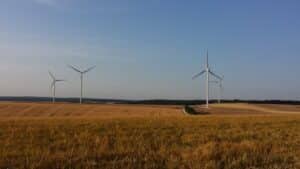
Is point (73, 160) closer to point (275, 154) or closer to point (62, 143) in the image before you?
point (62, 143)

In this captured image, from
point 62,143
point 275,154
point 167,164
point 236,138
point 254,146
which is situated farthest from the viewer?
point 236,138

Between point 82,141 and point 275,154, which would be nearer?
point 275,154

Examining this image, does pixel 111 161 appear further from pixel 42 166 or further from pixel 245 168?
pixel 245 168

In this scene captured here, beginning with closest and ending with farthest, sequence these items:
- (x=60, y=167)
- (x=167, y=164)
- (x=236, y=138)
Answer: (x=60, y=167) → (x=167, y=164) → (x=236, y=138)

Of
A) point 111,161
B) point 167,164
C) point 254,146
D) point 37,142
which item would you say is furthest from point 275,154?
point 37,142

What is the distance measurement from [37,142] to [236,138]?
293 inches

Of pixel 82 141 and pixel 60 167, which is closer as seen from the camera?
pixel 60 167

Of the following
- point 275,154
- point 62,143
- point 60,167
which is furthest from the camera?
point 62,143

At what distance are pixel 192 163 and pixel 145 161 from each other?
115 centimetres

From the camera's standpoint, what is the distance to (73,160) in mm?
9602

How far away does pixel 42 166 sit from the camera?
8.83 m

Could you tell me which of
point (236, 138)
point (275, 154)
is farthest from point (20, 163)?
point (236, 138)

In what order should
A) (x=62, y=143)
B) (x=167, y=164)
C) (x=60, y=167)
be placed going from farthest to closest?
(x=62, y=143)
(x=167, y=164)
(x=60, y=167)

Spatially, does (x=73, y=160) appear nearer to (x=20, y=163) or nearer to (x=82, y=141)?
(x=20, y=163)
